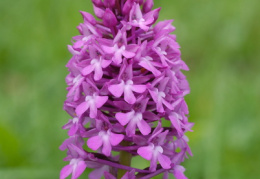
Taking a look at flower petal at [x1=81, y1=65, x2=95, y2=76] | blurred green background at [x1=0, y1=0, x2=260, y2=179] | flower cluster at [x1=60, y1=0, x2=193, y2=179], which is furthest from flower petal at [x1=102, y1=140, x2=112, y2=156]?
blurred green background at [x1=0, y1=0, x2=260, y2=179]

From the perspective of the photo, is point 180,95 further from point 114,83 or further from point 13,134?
point 13,134

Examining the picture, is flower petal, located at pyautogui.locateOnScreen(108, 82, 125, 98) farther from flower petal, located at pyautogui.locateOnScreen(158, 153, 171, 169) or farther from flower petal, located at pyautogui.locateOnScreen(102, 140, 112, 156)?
flower petal, located at pyautogui.locateOnScreen(158, 153, 171, 169)

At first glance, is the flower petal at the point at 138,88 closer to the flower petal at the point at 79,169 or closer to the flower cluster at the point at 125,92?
the flower cluster at the point at 125,92

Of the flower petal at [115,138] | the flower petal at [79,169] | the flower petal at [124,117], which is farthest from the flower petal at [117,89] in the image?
the flower petal at [79,169]

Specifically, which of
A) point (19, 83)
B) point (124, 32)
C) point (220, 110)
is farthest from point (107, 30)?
point (19, 83)

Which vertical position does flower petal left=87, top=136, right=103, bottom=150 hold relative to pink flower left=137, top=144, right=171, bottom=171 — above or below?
above

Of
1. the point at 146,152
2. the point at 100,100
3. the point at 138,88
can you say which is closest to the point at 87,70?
the point at 100,100
